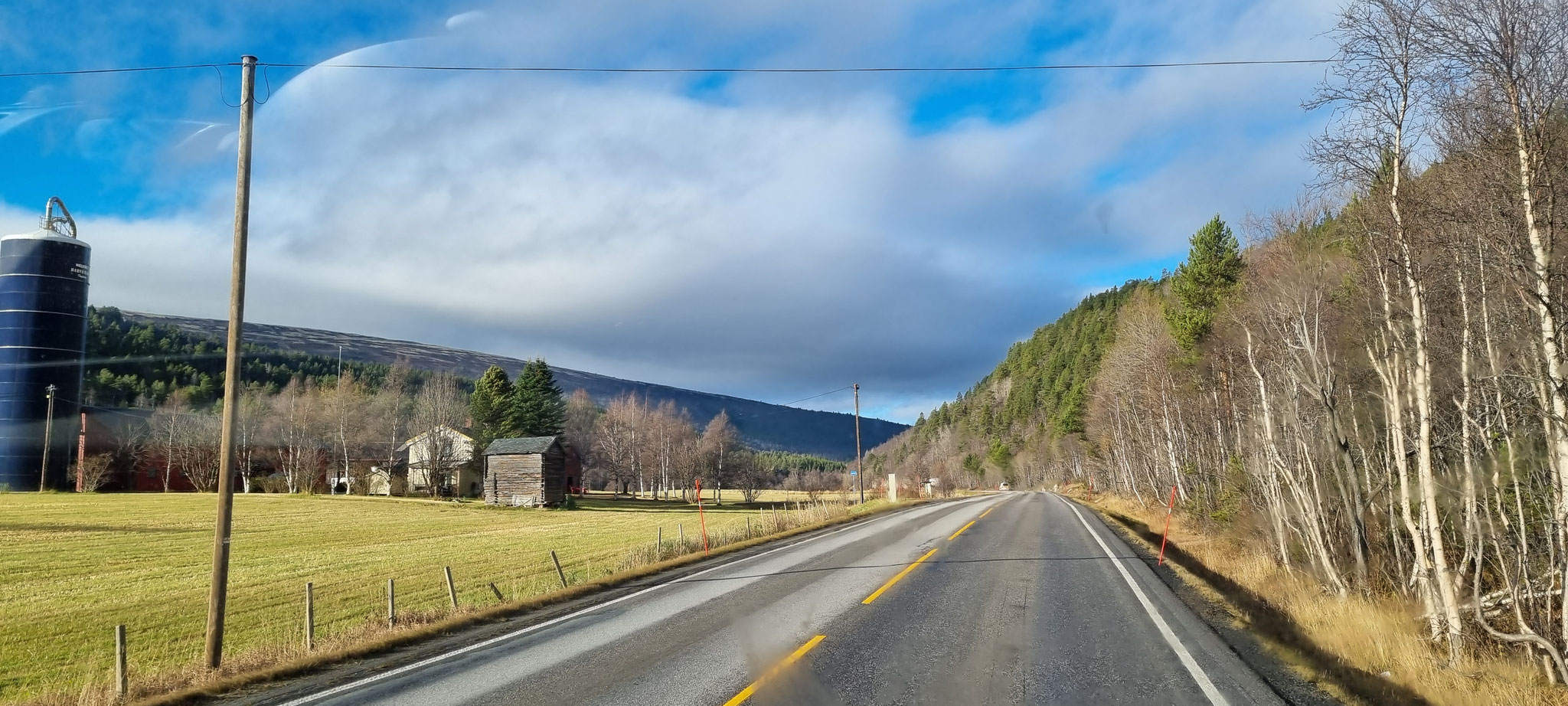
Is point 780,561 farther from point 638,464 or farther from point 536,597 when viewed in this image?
point 638,464

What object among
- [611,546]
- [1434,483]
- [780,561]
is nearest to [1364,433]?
[1434,483]

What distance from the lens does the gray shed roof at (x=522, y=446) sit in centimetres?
6184

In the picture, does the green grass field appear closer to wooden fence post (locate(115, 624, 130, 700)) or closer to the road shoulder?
wooden fence post (locate(115, 624, 130, 700))

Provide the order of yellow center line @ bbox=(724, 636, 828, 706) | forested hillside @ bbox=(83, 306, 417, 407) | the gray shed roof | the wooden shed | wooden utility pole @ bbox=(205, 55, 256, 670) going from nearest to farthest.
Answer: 1. yellow center line @ bbox=(724, 636, 828, 706)
2. wooden utility pole @ bbox=(205, 55, 256, 670)
3. the wooden shed
4. the gray shed roof
5. forested hillside @ bbox=(83, 306, 417, 407)

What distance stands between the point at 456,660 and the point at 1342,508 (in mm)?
14500

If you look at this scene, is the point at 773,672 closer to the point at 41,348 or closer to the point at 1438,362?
the point at 1438,362

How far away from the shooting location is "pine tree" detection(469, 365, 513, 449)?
76.7 meters

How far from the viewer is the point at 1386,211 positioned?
8875mm

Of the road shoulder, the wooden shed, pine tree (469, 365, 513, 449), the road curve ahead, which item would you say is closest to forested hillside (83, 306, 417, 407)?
pine tree (469, 365, 513, 449)

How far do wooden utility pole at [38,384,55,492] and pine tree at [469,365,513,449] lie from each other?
3199cm

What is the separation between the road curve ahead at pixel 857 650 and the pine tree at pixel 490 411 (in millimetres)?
67278

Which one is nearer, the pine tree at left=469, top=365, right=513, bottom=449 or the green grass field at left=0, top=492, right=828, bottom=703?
the green grass field at left=0, top=492, right=828, bottom=703

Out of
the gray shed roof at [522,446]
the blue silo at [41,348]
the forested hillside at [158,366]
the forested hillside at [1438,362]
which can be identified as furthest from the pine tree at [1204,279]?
the forested hillside at [158,366]

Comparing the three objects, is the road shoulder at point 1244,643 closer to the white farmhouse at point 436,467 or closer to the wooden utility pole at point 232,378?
the wooden utility pole at point 232,378
